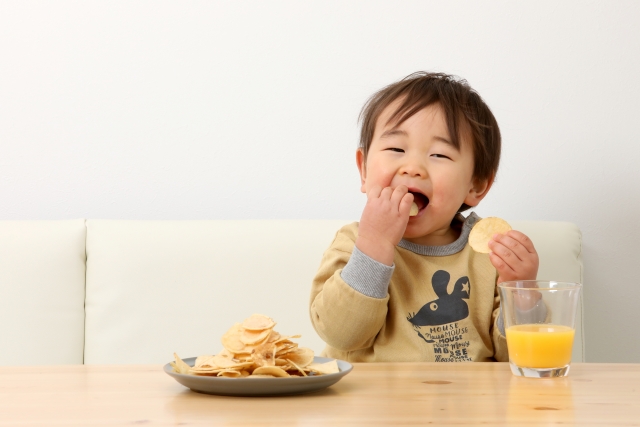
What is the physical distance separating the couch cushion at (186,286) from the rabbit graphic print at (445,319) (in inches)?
12.9

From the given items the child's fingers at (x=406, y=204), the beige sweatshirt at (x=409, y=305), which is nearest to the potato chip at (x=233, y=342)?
the beige sweatshirt at (x=409, y=305)

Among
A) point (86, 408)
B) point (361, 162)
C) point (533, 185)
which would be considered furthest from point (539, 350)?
point (533, 185)

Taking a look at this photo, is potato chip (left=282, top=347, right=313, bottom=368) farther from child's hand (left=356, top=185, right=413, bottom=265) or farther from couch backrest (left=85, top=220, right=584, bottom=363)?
couch backrest (left=85, top=220, right=584, bottom=363)

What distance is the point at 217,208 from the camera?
5.77 ft

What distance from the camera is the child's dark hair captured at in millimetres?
1339

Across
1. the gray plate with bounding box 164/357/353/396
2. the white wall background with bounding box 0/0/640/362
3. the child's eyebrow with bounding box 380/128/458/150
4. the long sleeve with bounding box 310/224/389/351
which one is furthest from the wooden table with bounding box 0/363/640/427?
the white wall background with bounding box 0/0/640/362

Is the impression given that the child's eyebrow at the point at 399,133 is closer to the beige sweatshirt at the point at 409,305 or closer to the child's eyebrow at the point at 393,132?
the child's eyebrow at the point at 393,132

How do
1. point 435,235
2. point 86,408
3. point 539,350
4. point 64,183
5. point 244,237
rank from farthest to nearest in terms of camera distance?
point 64,183 < point 244,237 < point 435,235 < point 539,350 < point 86,408

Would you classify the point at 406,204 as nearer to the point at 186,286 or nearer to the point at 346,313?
the point at 346,313

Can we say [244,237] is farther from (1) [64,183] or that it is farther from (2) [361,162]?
(1) [64,183]

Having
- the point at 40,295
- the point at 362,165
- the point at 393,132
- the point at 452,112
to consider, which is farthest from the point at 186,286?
the point at 452,112

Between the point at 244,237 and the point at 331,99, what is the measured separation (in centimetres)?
45

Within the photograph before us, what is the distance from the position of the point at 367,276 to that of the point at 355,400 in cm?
41

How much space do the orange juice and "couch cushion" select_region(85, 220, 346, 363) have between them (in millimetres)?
687
